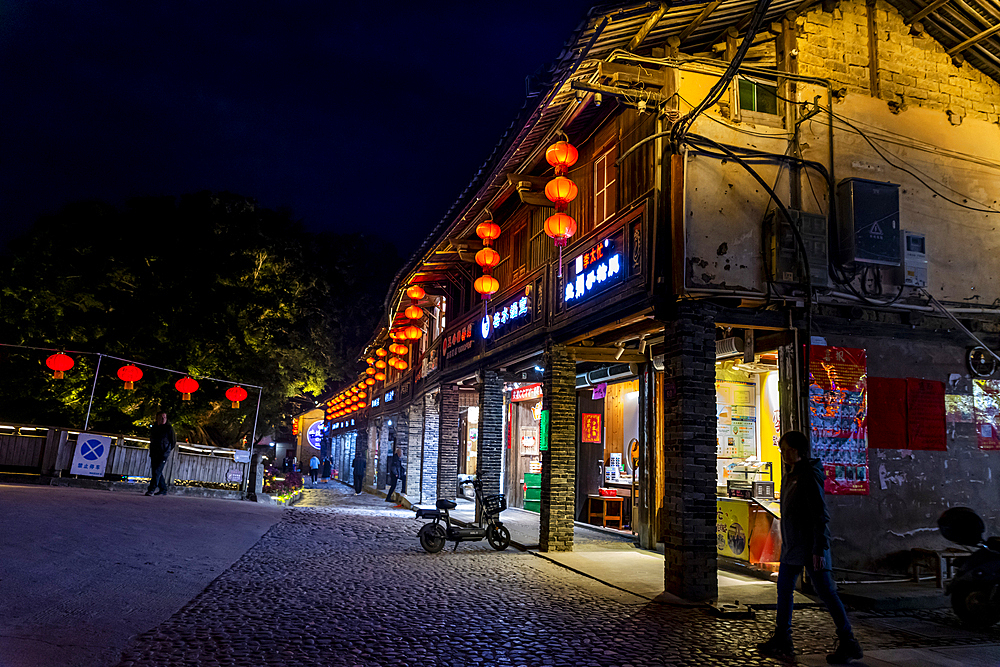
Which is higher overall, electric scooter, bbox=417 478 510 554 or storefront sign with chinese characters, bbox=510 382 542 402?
storefront sign with chinese characters, bbox=510 382 542 402

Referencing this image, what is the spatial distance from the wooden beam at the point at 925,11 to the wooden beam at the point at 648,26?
14.7 feet

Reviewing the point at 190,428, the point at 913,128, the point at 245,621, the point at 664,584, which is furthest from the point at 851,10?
the point at 190,428

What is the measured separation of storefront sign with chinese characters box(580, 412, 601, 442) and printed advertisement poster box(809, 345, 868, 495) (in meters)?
7.72

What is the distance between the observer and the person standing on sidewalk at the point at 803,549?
5938 millimetres

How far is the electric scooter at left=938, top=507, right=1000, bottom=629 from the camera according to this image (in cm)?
725

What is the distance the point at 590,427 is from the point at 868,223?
28.2 feet

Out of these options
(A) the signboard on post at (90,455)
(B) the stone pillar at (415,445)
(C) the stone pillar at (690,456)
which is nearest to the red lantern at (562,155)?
(C) the stone pillar at (690,456)

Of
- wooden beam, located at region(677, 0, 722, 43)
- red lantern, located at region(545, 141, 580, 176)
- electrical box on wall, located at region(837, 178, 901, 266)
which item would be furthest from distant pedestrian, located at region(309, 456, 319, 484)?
electrical box on wall, located at region(837, 178, 901, 266)

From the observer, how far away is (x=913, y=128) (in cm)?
1030

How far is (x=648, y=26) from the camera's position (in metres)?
9.07

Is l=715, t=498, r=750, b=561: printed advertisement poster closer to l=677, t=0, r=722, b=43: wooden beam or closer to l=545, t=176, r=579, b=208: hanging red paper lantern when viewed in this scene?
l=545, t=176, r=579, b=208: hanging red paper lantern

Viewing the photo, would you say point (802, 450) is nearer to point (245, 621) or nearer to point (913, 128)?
point (245, 621)

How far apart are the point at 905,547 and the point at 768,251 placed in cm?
456

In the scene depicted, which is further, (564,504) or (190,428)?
(190,428)
